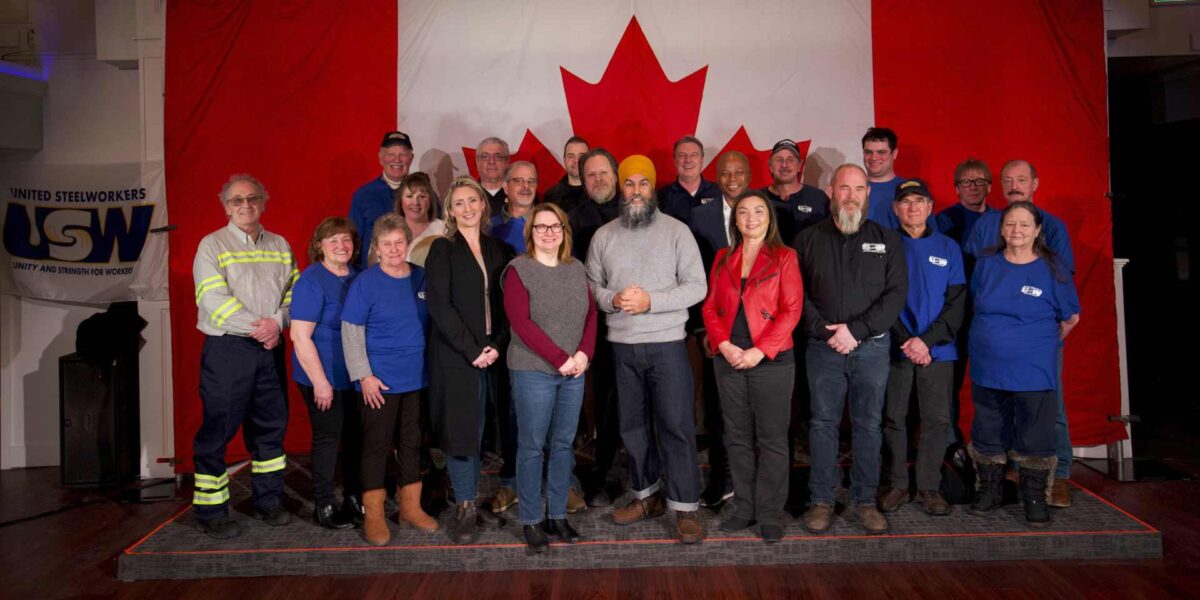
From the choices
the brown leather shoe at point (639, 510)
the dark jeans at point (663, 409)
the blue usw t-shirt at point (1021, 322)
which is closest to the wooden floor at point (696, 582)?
the brown leather shoe at point (639, 510)

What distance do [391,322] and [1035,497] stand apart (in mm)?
2908

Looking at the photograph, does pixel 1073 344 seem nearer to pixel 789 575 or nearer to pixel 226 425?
pixel 789 575

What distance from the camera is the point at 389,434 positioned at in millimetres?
3299

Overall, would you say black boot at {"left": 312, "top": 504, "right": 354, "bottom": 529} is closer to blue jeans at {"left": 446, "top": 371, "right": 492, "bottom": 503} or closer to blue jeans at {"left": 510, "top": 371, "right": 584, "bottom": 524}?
blue jeans at {"left": 446, "top": 371, "right": 492, "bottom": 503}

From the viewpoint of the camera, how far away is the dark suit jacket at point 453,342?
3.17 meters

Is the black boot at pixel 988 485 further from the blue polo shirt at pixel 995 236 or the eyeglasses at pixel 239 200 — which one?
the eyeglasses at pixel 239 200

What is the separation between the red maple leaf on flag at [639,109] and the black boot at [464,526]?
2.28m

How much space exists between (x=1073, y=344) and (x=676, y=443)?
2.94 m

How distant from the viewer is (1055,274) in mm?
3430

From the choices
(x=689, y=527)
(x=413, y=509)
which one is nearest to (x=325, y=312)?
(x=413, y=509)

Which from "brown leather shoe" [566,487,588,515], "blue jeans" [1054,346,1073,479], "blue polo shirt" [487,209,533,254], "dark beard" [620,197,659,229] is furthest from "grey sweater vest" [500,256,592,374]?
"blue jeans" [1054,346,1073,479]

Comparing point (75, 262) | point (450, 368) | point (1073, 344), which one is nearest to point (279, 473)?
point (450, 368)

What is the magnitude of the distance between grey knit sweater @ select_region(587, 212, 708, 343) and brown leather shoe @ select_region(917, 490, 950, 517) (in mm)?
1367

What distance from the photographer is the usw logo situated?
193 inches
